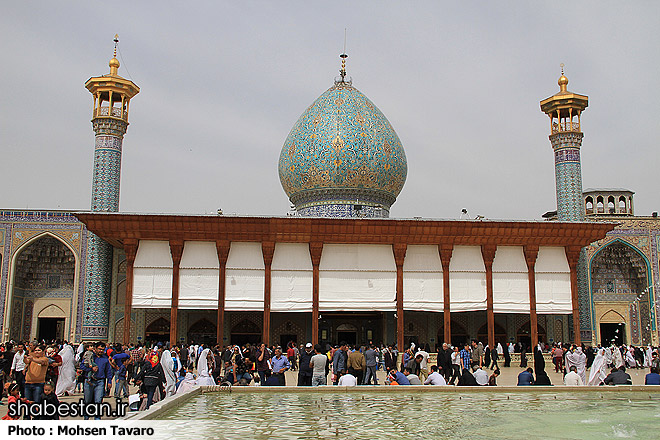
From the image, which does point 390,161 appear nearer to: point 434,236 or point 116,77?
point 434,236

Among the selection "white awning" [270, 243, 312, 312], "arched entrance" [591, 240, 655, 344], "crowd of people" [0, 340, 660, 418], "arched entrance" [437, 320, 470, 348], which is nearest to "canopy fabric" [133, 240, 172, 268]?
"white awning" [270, 243, 312, 312]

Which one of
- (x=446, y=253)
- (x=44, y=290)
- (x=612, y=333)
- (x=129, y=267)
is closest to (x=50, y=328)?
(x=44, y=290)

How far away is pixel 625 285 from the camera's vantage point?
2402 centimetres

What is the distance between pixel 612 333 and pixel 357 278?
32.8 feet

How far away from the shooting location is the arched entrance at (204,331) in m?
21.3

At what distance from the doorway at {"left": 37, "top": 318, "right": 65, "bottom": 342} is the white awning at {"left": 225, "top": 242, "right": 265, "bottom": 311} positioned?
21.2 ft

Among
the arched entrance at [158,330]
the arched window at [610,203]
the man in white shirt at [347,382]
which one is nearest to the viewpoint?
the man in white shirt at [347,382]

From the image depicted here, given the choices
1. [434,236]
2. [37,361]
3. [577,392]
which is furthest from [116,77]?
[577,392]

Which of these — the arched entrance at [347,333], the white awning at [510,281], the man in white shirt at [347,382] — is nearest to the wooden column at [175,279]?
the arched entrance at [347,333]

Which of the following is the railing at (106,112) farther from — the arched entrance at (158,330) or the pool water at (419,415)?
the pool water at (419,415)

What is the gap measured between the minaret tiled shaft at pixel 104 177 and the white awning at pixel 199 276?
298 cm

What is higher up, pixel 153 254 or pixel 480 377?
pixel 153 254

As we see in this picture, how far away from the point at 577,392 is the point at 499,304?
1033cm

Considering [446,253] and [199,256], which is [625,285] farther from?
[199,256]
